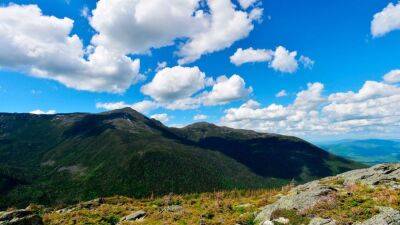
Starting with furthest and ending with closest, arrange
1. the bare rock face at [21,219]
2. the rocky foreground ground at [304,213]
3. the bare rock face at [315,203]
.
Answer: the bare rock face at [21,219] < the rocky foreground ground at [304,213] < the bare rock face at [315,203]

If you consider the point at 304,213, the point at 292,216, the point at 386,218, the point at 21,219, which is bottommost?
the point at 21,219

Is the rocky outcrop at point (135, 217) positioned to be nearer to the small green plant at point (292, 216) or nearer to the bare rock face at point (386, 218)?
the small green plant at point (292, 216)

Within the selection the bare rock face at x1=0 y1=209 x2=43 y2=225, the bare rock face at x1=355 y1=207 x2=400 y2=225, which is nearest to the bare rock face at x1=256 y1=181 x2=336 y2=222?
the bare rock face at x1=355 y1=207 x2=400 y2=225

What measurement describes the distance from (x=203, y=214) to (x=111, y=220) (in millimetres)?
12078

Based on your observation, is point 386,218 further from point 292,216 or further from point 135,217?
point 135,217

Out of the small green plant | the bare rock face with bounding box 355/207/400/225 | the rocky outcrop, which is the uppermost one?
the bare rock face with bounding box 355/207/400/225

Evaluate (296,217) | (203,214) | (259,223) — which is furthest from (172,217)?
(296,217)

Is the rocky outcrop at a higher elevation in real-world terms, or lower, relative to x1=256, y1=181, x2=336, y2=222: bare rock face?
lower

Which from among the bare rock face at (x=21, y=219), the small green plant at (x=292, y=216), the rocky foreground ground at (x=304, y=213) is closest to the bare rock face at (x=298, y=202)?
the rocky foreground ground at (x=304, y=213)

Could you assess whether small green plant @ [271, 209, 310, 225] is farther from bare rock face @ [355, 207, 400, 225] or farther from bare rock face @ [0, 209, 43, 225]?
bare rock face @ [0, 209, 43, 225]

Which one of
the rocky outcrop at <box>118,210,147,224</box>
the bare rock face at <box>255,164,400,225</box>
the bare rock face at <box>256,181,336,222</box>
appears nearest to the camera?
the bare rock face at <box>255,164,400,225</box>

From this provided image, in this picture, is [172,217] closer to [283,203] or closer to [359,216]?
[283,203]

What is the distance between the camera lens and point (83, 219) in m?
40.1

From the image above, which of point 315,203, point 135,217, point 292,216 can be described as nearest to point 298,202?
point 315,203
